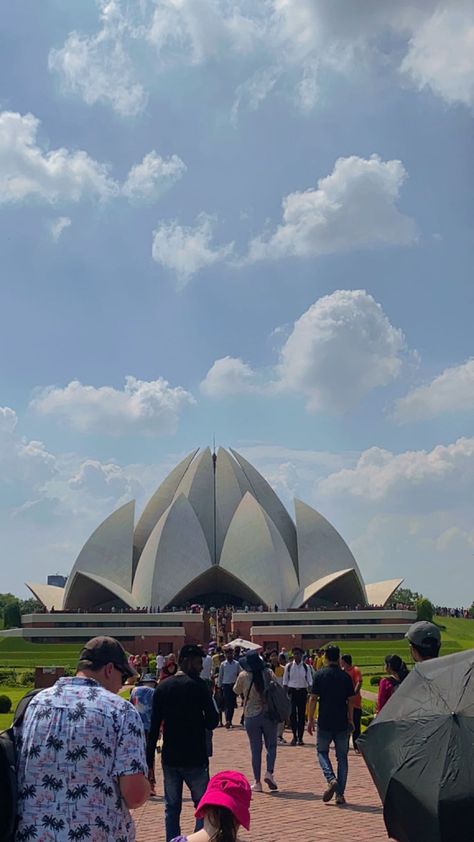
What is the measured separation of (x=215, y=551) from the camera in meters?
41.7

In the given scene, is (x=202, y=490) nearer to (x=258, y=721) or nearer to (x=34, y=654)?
(x=34, y=654)

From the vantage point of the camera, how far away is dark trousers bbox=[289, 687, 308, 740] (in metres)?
9.48

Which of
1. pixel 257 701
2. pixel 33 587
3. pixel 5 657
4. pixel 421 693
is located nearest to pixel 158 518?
pixel 33 587

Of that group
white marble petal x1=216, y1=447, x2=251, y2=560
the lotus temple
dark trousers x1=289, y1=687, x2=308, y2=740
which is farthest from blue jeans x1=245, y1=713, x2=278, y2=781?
white marble petal x1=216, y1=447, x2=251, y2=560

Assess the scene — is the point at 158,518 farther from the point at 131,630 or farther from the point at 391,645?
the point at 391,645

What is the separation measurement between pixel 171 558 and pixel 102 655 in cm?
3544

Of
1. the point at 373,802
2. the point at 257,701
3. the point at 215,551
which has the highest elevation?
the point at 215,551

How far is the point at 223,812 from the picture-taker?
2137mm

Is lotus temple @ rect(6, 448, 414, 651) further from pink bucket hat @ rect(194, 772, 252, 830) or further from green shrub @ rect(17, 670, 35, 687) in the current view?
pink bucket hat @ rect(194, 772, 252, 830)

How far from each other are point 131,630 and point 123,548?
30.7 ft

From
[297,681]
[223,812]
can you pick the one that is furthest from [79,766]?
[297,681]

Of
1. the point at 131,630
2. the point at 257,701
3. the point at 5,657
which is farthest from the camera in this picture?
the point at 131,630

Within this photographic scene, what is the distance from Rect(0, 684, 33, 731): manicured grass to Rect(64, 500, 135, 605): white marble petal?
65.8 feet

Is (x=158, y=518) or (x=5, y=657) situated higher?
(x=158, y=518)
